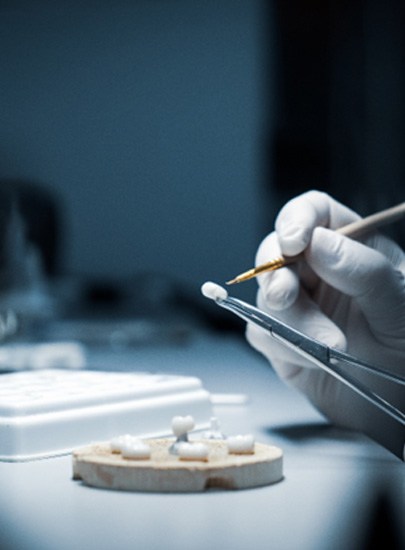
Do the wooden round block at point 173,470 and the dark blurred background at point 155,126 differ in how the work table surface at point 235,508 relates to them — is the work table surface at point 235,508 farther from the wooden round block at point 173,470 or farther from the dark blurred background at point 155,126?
the dark blurred background at point 155,126

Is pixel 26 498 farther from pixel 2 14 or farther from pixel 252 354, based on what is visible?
pixel 2 14

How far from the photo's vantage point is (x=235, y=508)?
2.24 feet

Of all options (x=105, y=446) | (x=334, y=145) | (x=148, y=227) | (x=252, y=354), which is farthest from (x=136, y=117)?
(x=105, y=446)

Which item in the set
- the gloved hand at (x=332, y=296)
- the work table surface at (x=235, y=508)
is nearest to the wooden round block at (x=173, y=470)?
the work table surface at (x=235, y=508)

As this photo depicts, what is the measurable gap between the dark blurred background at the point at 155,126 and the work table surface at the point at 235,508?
2.85 m

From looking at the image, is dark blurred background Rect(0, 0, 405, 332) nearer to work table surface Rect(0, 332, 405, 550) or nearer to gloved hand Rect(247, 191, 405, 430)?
gloved hand Rect(247, 191, 405, 430)

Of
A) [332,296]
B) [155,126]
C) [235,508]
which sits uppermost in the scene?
[155,126]

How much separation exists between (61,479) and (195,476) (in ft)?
0.40

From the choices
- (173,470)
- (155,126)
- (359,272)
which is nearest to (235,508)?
(173,470)

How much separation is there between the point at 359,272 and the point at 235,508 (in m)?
0.33

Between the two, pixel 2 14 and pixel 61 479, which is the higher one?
pixel 2 14

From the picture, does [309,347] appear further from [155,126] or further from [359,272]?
[155,126]

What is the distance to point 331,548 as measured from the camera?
0.58 metres

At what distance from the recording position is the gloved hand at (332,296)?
3.15 ft
